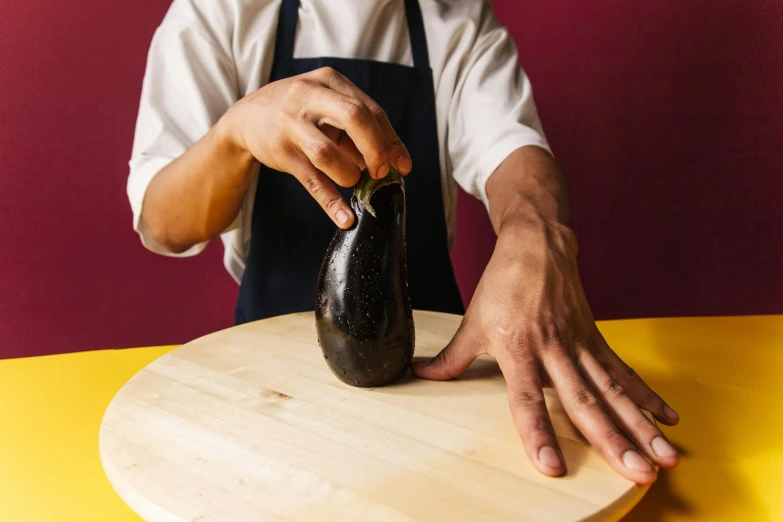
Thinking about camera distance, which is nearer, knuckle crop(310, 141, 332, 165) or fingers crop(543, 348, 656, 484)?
fingers crop(543, 348, 656, 484)

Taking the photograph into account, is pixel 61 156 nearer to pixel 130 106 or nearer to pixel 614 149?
pixel 130 106

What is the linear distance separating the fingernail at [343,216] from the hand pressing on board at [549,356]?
0.63 ft

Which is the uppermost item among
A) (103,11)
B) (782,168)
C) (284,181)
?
(103,11)

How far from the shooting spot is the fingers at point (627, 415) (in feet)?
1.96

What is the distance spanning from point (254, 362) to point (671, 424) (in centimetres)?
50

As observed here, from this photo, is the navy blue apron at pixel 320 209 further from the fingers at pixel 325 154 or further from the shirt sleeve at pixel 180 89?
the fingers at pixel 325 154

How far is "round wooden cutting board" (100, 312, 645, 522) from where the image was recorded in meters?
0.52

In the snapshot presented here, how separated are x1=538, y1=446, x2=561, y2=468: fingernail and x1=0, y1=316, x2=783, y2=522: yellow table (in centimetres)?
10

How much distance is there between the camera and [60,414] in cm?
78

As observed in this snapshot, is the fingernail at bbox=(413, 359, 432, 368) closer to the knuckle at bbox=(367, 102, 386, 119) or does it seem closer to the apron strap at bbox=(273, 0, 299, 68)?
the knuckle at bbox=(367, 102, 386, 119)

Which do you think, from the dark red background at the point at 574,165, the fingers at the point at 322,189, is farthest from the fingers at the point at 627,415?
the dark red background at the point at 574,165

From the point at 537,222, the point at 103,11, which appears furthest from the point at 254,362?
the point at 103,11

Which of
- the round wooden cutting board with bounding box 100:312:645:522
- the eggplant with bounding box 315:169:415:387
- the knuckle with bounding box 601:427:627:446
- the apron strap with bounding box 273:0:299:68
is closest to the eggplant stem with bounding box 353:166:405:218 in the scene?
the eggplant with bounding box 315:169:415:387

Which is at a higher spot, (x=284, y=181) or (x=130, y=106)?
(x=130, y=106)
